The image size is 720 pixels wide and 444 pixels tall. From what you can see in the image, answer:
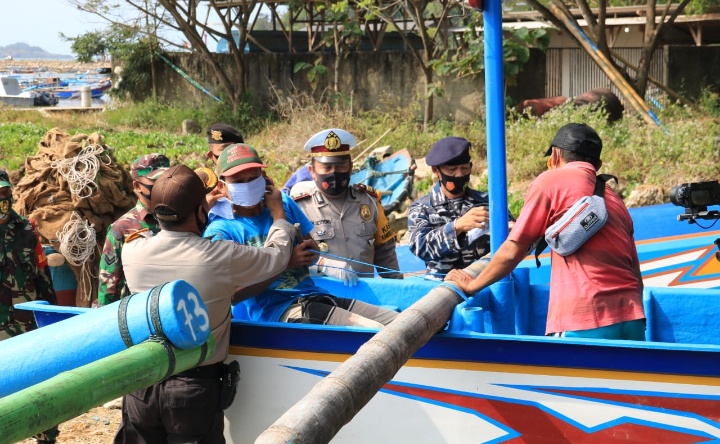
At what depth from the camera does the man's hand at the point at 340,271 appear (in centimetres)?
529

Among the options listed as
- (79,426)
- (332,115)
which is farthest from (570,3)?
(79,426)

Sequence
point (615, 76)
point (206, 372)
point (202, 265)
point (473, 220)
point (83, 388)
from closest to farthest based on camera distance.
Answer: point (83, 388), point (202, 265), point (206, 372), point (473, 220), point (615, 76)

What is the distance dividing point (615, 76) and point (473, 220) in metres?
8.11

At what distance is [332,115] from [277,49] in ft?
21.5

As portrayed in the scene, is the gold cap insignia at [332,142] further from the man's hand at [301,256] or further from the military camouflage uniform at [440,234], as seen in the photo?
the man's hand at [301,256]

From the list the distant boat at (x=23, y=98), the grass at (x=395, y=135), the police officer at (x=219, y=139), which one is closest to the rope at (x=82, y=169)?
the police officer at (x=219, y=139)

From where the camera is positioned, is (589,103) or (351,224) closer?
(351,224)

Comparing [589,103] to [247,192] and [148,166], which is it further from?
[247,192]

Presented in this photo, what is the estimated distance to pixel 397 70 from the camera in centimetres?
1582

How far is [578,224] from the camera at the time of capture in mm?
3844

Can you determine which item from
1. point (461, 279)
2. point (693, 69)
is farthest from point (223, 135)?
point (693, 69)

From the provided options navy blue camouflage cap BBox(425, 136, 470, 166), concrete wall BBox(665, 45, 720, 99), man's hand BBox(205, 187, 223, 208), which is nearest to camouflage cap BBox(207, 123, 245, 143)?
man's hand BBox(205, 187, 223, 208)

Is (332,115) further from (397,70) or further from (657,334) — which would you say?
(657,334)

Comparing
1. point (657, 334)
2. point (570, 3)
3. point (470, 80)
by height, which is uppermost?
point (570, 3)
